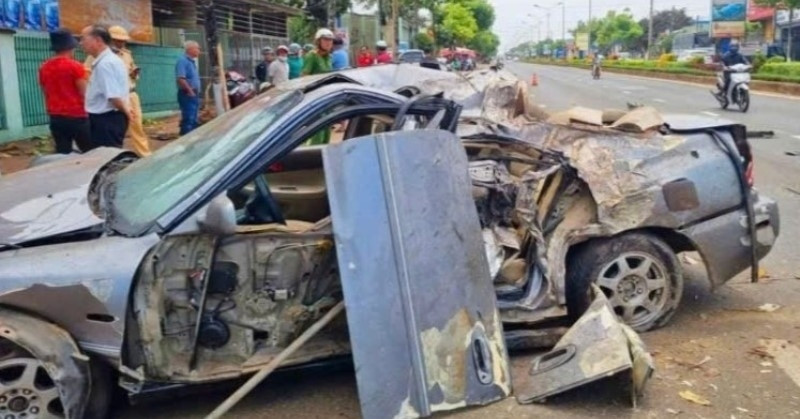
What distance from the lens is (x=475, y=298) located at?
12.6 feet

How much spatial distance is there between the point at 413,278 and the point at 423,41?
53.9m

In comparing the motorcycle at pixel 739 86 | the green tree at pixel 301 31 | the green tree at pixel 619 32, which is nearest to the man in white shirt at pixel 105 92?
the motorcycle at pixel 739 86

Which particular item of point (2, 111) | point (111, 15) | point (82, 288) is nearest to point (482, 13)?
point (111, 15)

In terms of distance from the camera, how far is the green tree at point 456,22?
67.4m

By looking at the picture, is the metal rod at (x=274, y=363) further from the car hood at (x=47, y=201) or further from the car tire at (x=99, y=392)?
the car hood at (x=47, y=201)

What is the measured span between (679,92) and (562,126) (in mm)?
25444

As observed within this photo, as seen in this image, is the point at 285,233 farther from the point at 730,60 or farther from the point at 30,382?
the point at 730,60

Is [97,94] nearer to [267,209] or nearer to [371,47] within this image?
[267,209]

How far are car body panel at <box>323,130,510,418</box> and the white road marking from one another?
1498 mm

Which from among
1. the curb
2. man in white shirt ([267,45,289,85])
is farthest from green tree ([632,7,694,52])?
man in white shirt ([267,45,289,85])

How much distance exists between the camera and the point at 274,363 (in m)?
Answer: 3.74

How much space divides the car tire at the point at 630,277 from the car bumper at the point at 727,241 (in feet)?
0.62

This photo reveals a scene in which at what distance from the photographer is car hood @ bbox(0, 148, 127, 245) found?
3.90 metres

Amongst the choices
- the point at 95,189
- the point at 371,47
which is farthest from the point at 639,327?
the point at 371,47
